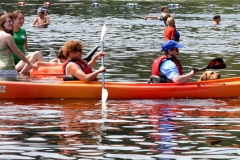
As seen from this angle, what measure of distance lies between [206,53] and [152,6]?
23.6 m

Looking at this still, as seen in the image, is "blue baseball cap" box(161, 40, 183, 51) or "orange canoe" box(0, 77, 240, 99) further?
"orange canoe" box(0, 77, 240, 99)

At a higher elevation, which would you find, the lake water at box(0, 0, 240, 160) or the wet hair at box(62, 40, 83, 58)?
the wet hair at box(62, 40, 83, 58)

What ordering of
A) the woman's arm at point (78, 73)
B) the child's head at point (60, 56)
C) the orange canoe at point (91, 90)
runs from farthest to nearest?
1. the child's head at point (60, 56)
2. the orange canoe at point (91, 90)
3. the woman's arm at point (78, 73)

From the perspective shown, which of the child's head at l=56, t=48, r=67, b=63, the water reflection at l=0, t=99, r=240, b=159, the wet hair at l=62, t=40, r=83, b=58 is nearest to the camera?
the water reflection at l=0, t=99, r=240, b=159

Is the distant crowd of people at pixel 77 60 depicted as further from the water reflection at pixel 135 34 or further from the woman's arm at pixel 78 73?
the water reflection at pixel 135 34

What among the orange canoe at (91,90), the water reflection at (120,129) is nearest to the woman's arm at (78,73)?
the orange canoe at (91,90)

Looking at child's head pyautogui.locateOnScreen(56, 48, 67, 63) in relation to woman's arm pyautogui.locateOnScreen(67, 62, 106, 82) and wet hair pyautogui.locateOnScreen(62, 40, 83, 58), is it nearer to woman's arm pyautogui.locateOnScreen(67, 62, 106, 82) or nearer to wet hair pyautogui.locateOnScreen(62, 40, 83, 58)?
woman's arm pyautogui.locateOnScreen(67, 62, 106, 82)

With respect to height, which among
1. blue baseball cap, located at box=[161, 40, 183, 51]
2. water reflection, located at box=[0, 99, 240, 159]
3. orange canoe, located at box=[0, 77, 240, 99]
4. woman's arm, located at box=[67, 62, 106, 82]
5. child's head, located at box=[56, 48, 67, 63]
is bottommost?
water reflection, located at box=[0, 99, 240, 159]

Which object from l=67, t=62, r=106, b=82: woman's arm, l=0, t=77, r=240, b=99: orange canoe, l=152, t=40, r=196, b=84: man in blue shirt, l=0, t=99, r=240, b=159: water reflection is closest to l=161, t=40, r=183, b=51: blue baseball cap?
l=152, t=40, r=196, b=84: man in blue shirt

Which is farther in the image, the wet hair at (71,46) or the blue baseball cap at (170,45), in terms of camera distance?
the blue baseball cap at (170,45)

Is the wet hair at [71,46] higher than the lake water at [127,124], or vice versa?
the wet hair at [71,46]

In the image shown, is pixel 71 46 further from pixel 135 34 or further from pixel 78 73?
pixel 135 34

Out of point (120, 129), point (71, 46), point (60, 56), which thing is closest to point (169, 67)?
point (71, 46)

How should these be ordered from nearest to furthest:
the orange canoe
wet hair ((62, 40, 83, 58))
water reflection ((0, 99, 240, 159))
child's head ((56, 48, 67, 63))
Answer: water reflection ((0, 99, 240, 159)), wet hair ((62, 40, 83, 58)), the orange canoe, child's head ((56, 48, 67, 63))
